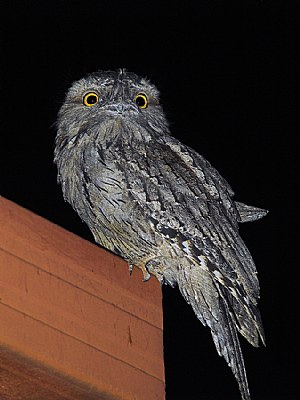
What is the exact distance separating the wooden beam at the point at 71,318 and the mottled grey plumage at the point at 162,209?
756 mm

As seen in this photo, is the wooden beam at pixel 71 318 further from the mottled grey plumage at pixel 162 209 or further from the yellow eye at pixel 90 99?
the yellow eye at pixel 90 99

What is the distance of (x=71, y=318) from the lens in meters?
1.16

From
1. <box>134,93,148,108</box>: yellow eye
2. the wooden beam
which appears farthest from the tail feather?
the wooden beam

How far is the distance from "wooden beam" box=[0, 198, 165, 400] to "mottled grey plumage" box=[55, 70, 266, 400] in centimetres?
76

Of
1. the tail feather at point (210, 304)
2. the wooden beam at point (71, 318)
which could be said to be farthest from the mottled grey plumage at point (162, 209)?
the wooden beam at point (71, 318)

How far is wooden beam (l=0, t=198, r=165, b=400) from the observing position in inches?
42.2

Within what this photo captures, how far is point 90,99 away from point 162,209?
0.59 meters

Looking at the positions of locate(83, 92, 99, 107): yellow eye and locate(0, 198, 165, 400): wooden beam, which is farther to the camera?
locate(83, 92, 99, 107): yellow eye

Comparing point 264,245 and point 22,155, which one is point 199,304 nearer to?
point 264,245

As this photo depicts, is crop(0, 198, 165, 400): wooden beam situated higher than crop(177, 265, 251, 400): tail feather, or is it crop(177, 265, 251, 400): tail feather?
crop(0, 198, 165, 400): wooden beam

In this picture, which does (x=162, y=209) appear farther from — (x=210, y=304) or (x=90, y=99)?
(x=90, y=99)

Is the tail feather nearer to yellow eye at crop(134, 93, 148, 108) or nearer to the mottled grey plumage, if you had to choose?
the mottled grey plumage

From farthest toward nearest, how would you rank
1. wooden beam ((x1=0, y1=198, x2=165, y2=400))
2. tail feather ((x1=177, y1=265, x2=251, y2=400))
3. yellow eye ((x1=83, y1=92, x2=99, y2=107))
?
yellow eye ((x1=83, y1=92, x2=99, y2=107))
tail feather ((x1=177, y1=265, x2=251, y2=400))
wooden beam ((x1=0, y1=198, x2=165, y2=400))

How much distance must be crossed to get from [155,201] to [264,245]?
1.08 metres
